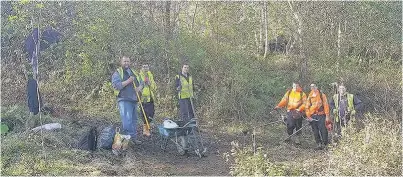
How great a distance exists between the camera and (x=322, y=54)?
1600 centimetres

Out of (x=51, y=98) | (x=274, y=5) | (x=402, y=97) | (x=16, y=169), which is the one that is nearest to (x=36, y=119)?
(x=16, y=169)

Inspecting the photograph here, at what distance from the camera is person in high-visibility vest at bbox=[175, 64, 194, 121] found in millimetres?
10414

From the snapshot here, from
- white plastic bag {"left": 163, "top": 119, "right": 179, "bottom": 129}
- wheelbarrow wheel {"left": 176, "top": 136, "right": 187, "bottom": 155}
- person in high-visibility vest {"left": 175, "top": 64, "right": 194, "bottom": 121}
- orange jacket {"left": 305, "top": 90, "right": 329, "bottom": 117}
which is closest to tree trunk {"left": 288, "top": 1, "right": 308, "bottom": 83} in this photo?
orange jacket {"left": 305, "top": 90, "right": 329, "bottom": 117}

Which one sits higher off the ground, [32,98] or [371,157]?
[32,98]

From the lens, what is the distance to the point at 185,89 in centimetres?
1061

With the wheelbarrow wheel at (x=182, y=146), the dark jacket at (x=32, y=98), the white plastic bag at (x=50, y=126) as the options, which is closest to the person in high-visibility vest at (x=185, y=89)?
the wheelbarrow wheel at (x=182, y=146)

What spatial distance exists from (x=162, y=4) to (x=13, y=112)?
234 inches

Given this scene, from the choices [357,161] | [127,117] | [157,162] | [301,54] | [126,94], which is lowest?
[157,162]

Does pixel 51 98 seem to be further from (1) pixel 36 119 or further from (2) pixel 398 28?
(2) pixel 398 28

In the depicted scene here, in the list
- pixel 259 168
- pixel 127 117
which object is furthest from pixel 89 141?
pixel 259 168

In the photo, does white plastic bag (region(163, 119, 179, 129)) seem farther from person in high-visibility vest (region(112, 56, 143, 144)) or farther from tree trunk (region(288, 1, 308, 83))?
tree trunk (region(288, 1, 308, 83))

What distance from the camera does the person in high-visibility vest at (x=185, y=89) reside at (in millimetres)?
10414

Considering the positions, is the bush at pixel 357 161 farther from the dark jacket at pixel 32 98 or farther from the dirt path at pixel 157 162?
the dark jacket at pixel 32 98

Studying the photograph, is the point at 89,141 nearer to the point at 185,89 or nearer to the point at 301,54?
the point at 185,89
